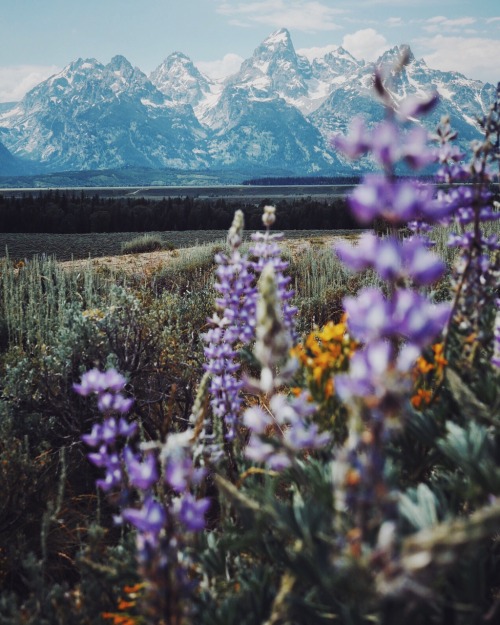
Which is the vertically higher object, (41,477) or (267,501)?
(267,501)

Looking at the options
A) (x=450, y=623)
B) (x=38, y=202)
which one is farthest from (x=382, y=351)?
(x=38, y=202)

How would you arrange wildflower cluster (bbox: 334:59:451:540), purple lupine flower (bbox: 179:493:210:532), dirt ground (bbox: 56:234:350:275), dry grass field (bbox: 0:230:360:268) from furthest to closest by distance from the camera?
1. dry grass field (bbox: 0:230:360:268)
2. dirt ground (bbox: 56:234:350:275)
3. purple lupine flower (bbox: 179:493:210:532)
4. wildflower cluster (bbox: 334:59:451:540)

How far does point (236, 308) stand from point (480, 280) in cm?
117

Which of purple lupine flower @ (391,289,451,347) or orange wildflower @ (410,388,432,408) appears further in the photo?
orange wildflower @ (410,388,432,408)

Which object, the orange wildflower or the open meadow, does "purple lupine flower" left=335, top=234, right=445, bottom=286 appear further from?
the orange wildflower

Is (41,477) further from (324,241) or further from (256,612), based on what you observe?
(324,241)

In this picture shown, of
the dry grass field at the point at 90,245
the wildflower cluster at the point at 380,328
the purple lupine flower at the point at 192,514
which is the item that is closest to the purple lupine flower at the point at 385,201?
the wildflower cluster at the point at 380,328

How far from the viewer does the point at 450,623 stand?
1.75m

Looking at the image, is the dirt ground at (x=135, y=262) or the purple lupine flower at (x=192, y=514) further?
the dirt ground at (x=135, y=262)

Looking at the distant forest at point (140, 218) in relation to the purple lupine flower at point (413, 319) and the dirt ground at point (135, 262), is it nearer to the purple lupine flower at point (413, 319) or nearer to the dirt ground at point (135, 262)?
the dirt ground at point (135, 262)

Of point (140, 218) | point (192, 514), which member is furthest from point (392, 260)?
point (140, 218)

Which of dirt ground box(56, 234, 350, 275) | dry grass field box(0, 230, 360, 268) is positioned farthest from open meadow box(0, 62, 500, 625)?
dry grass field box(0, 230, 360, 268)

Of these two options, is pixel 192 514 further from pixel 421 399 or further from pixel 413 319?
pixel 421 399

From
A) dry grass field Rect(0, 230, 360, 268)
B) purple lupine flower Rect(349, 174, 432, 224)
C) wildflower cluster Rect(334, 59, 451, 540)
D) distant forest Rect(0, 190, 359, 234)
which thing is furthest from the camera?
distant forest Rect(0, 190, 359, 234)
